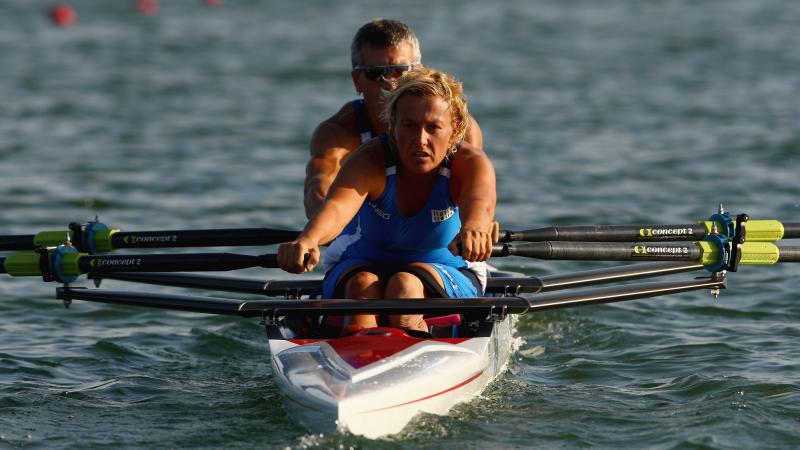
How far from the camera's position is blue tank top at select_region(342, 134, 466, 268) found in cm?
583

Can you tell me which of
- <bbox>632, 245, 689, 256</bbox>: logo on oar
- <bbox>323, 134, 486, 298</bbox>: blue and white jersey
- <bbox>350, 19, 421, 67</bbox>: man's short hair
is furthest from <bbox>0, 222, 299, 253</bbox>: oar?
<bbox>632, 245, 689, 256</bbox>: logo on oar

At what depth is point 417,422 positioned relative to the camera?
5.19m

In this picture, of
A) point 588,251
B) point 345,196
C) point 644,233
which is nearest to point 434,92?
point 345,196

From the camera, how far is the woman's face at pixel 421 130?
5598 millimetres

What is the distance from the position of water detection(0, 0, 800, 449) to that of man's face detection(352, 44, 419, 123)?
177cm

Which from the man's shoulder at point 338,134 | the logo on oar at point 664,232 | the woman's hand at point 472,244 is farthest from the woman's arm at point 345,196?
the logo on oar at point 664,232

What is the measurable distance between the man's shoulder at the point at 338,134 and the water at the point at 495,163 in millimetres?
1370

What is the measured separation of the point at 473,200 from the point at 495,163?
8308mm

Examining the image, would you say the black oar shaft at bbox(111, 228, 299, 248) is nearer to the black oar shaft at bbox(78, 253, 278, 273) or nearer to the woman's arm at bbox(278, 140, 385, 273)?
the black oar shaft at bbox(78, 253, 278, 273)

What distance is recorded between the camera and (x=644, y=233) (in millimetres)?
7047

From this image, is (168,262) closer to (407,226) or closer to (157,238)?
(157,238)

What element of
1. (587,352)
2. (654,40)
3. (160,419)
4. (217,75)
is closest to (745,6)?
(654,40)

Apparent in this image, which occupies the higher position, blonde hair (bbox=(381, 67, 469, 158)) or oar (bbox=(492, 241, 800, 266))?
blonde hair (bbox=(381, 67, 469, 158))

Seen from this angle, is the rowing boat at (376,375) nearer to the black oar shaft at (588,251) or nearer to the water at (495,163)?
the water at (495,163)
